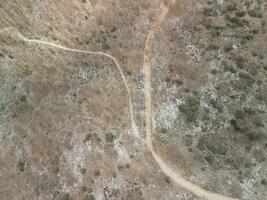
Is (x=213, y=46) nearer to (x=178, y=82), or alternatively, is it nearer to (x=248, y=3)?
(x=178, y=82)

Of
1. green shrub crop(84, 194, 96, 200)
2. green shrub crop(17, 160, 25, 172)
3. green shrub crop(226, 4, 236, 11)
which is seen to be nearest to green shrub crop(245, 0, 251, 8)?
green shrub crop(226, 4, 236, 11)

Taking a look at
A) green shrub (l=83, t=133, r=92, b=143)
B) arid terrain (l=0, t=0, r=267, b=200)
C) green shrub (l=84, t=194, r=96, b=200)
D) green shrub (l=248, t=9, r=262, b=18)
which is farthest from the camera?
green shrub (l=248, t=9, r=262, b=18)

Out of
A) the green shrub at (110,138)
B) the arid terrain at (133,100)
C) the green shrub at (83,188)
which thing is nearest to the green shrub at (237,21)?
the arid terrain at (133,100)

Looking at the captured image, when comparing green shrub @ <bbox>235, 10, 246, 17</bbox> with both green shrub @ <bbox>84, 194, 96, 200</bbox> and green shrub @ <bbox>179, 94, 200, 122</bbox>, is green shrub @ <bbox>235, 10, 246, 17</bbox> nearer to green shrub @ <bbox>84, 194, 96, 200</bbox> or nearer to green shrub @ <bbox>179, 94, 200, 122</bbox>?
green shrub @ <bbox>179, 94, 200, 122</bbox>

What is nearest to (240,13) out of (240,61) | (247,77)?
(240,61)

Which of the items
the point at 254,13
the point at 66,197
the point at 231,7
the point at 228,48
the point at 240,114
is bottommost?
the point at 66,197

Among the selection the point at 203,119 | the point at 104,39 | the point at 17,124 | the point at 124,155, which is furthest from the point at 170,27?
the point at 17,124
